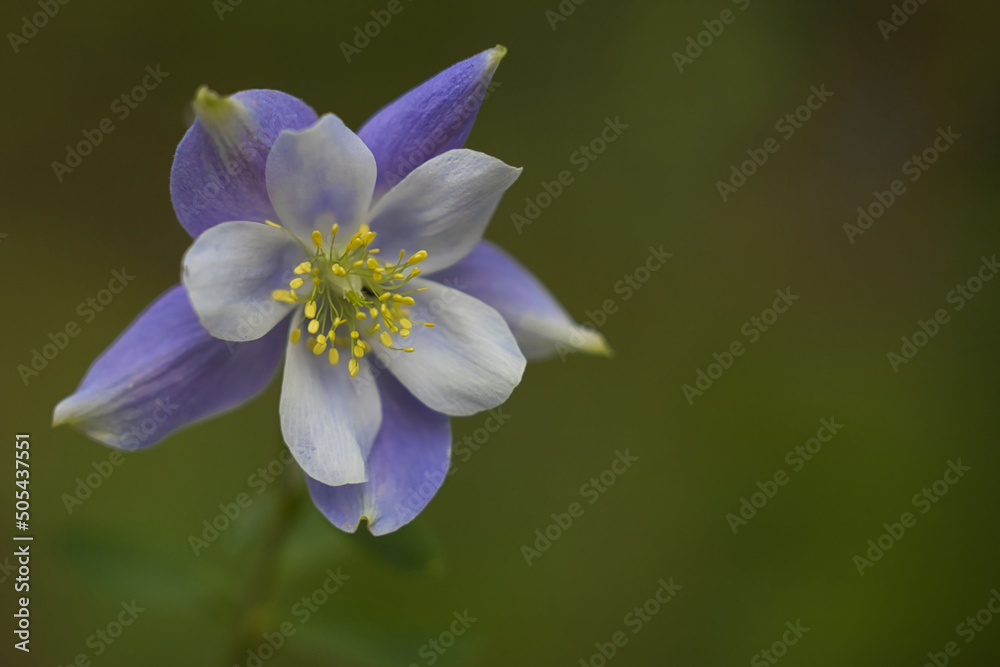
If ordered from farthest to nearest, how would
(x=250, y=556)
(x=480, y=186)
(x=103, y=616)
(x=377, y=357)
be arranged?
(x=103, y=616), (x=250, y=556), (x=377, y=357), (x=480, y=186)

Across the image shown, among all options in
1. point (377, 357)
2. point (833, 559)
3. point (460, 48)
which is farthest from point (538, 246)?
point (377, 357)

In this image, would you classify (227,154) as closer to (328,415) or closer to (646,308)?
(328,415)

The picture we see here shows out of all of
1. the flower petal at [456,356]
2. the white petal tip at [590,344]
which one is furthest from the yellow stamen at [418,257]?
the white petal tip at [590,344]

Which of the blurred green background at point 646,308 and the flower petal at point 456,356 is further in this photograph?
the blurred green background at point 646,308

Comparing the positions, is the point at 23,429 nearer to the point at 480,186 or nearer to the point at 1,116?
the point at 1,116

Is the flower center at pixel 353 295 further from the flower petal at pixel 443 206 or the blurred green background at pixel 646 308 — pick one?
the blurred green background at pixel 646 308
